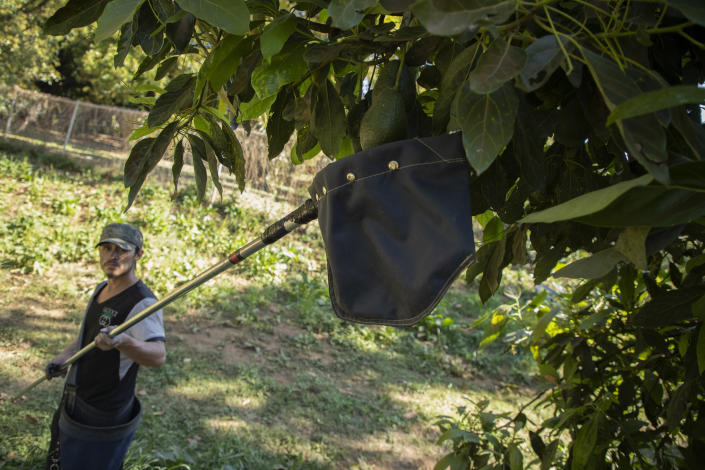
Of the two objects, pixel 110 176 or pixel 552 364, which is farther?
pixel 110 176

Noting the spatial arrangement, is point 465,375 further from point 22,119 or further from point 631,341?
point 22,119

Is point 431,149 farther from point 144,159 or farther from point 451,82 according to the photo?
point 144,159

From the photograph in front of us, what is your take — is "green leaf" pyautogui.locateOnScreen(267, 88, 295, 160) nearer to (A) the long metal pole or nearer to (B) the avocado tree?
(B) the avocado tree

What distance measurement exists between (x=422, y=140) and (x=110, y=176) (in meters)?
9.12

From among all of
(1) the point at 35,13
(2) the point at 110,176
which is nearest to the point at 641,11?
(2) the point at 110,176

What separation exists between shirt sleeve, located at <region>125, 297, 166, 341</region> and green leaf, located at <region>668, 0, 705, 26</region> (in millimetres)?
2681

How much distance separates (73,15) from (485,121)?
2.06 feet

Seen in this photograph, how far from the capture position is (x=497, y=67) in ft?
1.77

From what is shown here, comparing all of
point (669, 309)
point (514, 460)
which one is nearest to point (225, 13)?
point (669, 309)

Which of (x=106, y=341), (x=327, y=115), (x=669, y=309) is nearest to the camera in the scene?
(x=327, y=115)

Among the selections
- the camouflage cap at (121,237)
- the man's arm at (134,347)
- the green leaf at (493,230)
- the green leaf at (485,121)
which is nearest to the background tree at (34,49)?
the camouflage cap at (121,237)

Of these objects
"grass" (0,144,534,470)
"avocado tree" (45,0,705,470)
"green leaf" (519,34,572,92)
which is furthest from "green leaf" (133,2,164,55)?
"grass" (0,144,534,470)

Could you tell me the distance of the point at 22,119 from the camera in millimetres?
11469

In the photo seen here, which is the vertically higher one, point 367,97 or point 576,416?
point 367,97
